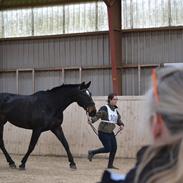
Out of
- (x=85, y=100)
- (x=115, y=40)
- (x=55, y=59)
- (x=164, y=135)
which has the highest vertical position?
(x=115, y=40)

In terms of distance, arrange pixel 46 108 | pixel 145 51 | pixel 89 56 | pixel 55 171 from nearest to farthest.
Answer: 1. pixel 55 171
2. pixel 46 108
3. pixel 145 51
4. pixel 89 56

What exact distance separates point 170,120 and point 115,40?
1836 cm

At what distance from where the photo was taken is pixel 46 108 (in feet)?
37.0


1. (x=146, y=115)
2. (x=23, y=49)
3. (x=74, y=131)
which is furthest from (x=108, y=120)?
(x=23, y=49)

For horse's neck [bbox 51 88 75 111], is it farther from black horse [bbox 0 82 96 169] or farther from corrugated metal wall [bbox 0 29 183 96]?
corrugated metal wall [bbox 0 29 183 96]

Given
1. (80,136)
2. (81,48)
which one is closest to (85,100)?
(80,136)

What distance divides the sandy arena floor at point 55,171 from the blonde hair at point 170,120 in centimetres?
799

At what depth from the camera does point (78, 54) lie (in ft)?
68.9

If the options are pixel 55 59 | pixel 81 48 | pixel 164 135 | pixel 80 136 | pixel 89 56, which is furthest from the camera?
pixel 55 59

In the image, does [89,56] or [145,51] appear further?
Answer: [89,56]

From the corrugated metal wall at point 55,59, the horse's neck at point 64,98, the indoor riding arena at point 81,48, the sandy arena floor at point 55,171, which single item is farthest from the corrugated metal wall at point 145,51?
A: the horse's neck at point 64,98

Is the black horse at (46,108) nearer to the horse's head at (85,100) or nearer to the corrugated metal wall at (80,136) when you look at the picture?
the horse's head at (85,100)

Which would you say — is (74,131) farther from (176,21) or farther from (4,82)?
(4,82)

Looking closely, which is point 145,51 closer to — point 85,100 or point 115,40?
point 115,40
